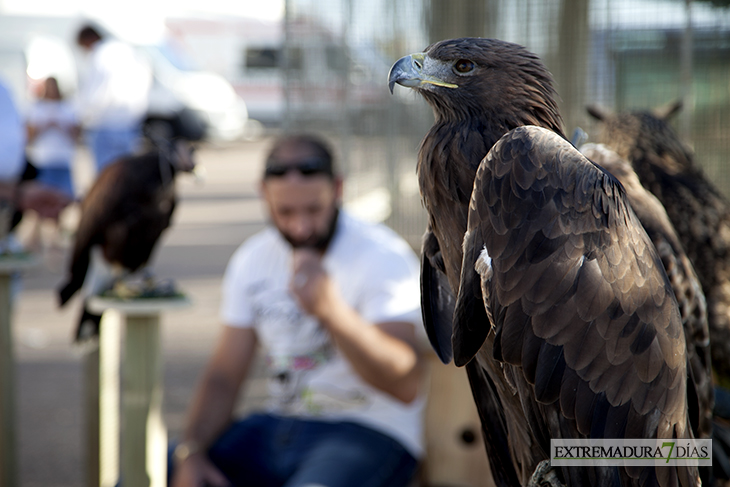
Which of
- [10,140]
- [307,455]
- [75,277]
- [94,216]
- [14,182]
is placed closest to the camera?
[307,455]

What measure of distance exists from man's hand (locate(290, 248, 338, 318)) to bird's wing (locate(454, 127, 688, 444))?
140 centimetres

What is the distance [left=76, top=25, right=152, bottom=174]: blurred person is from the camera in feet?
26.5

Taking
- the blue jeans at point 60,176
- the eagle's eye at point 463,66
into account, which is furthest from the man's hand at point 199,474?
the blue jeans at point 60,176

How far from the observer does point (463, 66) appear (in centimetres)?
159

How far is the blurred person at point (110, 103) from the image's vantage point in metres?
8.07

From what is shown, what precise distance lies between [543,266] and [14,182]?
2719mm

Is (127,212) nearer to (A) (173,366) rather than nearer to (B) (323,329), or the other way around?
(B) (323,329)

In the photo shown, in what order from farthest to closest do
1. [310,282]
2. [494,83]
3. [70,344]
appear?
1. [70,344]
2. [310,282]
3. [494,83]

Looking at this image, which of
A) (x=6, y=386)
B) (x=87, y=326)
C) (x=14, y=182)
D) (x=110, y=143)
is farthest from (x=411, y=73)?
(x=110, y=143)

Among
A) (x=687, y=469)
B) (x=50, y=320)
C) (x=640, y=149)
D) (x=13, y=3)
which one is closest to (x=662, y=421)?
(x=687, y=469)

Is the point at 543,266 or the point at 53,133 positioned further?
the point at 53,133

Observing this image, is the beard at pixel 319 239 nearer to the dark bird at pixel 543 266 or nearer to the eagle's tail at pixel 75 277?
the eagle's tail at pixel 75 277

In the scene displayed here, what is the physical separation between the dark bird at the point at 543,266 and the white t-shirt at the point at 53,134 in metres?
7.37

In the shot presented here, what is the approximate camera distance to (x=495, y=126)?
1562 millimetres
